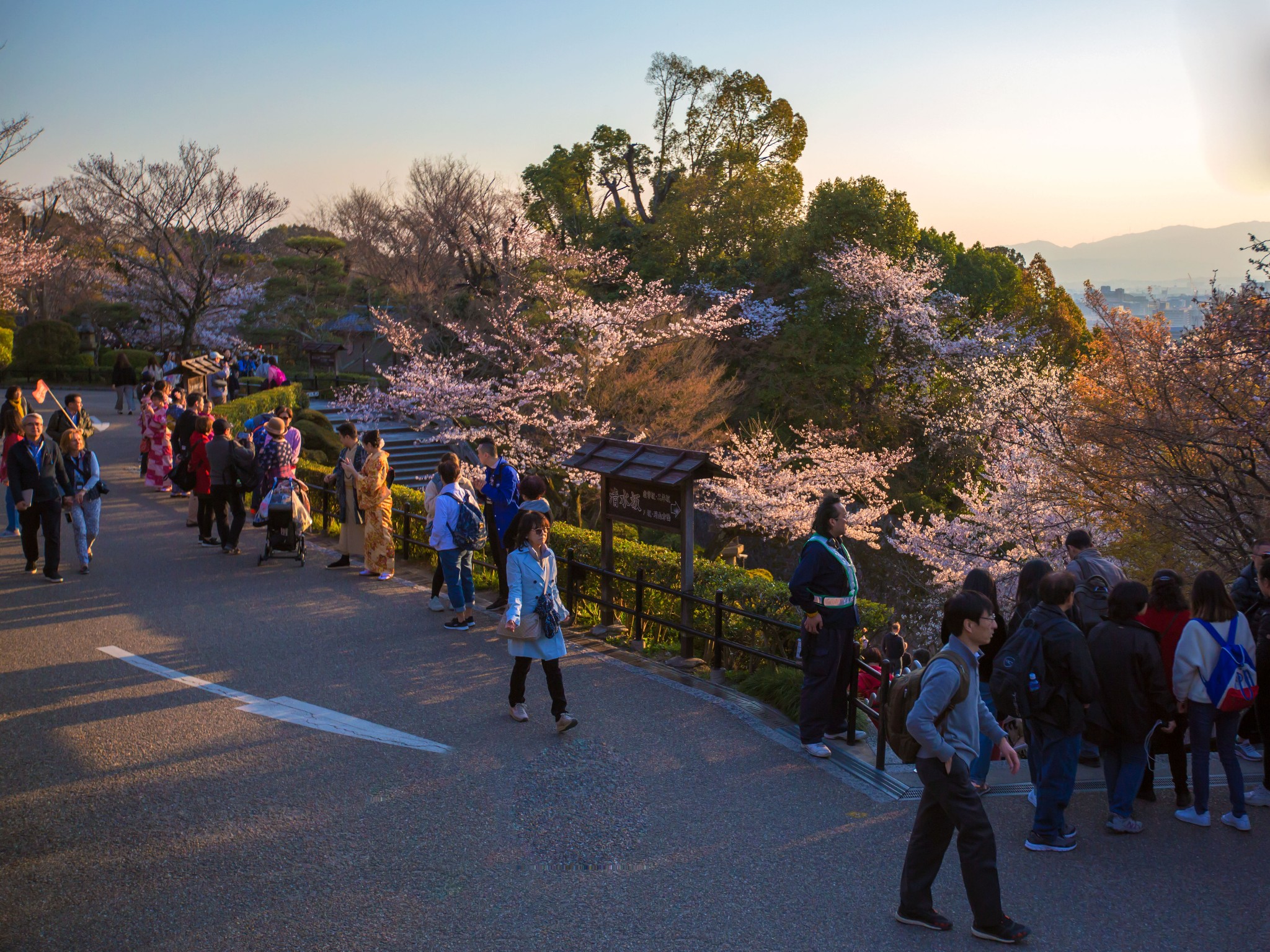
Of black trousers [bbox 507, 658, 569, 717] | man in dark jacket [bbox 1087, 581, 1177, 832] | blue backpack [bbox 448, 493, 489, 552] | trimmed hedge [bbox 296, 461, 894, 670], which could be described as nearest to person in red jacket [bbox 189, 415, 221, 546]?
trimmed hedge [bbox 296, 461, 894, 670]

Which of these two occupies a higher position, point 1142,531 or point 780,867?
point 1142,531

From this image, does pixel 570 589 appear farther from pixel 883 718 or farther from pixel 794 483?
pixel 794 483

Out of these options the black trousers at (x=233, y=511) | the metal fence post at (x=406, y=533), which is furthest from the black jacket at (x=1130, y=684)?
the black trousers at (x=233, y=511)

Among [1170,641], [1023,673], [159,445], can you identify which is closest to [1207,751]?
[1170,641]

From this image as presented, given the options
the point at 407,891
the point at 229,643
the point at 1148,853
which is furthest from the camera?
the point at 229,643

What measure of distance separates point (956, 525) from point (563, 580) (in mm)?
10687

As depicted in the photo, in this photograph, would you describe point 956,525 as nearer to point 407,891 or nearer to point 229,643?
point 229,643

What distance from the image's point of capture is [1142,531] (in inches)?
412

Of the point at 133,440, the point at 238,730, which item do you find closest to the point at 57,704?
the point at 238,730

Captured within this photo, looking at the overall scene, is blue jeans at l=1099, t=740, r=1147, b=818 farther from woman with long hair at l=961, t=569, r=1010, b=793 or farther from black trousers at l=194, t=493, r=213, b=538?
black trousers at l=194, t=493, r=213, b=538

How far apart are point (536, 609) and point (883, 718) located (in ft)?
7.73

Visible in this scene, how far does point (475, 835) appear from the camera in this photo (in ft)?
16.1

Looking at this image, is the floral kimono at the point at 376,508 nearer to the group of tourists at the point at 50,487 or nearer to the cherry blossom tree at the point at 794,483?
the group of tourists at the point at 50,487

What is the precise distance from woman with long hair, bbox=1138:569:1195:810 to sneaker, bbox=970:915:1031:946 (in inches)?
69.9
